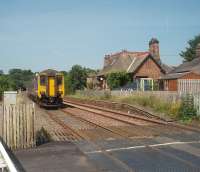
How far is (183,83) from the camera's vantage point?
2827 centimetres

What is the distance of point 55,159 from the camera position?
28.6ft

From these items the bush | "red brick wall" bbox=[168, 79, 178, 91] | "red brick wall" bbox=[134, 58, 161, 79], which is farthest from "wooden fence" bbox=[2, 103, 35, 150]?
"red brick wall" bbox=[134, 58, 161, 79]

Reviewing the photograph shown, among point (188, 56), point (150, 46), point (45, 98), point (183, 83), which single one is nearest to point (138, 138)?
point (183, 83)

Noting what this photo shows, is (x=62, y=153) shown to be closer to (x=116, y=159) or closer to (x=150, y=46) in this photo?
(x=116, y=159)

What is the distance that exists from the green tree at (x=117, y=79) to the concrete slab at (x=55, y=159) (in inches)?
1817

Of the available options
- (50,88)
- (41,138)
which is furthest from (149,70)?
(41,138)

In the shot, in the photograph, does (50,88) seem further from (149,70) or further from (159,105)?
(149,70)

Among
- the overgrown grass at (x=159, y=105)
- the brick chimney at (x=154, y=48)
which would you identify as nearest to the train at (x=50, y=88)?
the overgrown grass at (x=159, y=105)

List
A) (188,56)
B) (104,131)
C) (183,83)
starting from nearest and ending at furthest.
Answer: (104,131), (183,83), (188,56)

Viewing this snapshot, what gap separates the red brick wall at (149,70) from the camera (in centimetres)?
6144

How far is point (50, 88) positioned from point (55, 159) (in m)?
23.0

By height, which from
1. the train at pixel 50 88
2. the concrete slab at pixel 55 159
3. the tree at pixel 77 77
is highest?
the tree at pixel 77 77

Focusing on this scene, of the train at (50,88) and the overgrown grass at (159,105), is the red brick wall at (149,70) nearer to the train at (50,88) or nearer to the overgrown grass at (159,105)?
the overgrown grass at (159,105)

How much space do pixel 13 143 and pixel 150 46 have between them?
6169 cm
